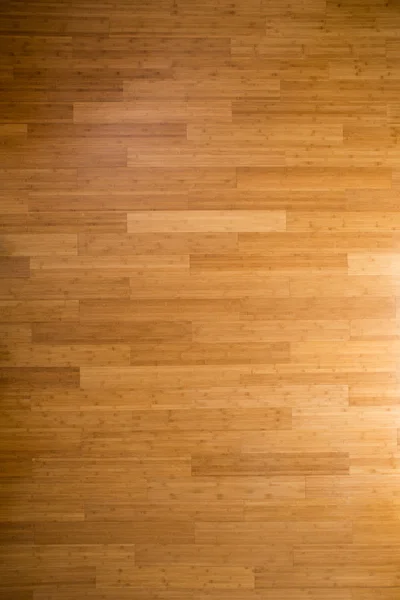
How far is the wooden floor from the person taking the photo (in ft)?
10.3

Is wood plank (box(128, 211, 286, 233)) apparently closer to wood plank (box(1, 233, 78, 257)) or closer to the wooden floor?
the wooden floor

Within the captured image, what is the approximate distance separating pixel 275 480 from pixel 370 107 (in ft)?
6.43

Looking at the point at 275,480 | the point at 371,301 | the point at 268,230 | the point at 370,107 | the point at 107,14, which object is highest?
the point at 107,14

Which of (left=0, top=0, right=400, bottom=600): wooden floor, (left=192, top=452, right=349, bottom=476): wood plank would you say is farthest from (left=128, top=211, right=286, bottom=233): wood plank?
(left=192, top=452, right=349, bottom=476): wood plank

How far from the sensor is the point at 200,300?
3.20 metres

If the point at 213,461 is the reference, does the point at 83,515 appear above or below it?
below

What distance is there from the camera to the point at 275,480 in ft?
10.4

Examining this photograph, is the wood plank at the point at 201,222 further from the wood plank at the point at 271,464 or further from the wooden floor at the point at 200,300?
the wood plank at the point at 271,464

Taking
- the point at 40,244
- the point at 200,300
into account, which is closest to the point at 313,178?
A: the point at 200,300

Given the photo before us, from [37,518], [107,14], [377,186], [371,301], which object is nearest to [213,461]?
[37,518]

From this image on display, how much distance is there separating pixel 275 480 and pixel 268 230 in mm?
1259

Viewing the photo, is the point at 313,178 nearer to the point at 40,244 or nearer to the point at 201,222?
the point at 201,222

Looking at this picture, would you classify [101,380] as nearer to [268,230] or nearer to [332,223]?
[268,230]

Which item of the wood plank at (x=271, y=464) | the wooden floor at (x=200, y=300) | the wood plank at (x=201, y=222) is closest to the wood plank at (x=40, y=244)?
the wooden floor at (x=200, y=300)
